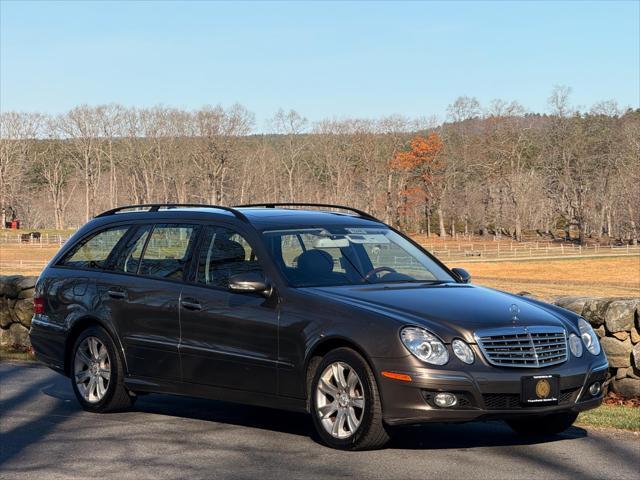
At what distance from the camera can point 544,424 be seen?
7.92 m

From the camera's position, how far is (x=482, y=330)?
7.02 m

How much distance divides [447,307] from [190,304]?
2192mm

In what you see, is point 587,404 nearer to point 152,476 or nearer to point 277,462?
point 277,462

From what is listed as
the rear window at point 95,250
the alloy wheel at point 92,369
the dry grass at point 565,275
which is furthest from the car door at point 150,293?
the dry grass at point 565,275

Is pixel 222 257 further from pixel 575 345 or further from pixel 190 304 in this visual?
pixel 575 345

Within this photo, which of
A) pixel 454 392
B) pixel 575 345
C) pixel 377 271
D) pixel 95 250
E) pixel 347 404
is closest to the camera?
pixel 454 392

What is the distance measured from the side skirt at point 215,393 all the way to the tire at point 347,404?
257 mm

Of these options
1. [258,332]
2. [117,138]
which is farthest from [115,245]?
[117,138]

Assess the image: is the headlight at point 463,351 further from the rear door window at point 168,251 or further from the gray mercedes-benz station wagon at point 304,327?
the rear door window at point 168,251

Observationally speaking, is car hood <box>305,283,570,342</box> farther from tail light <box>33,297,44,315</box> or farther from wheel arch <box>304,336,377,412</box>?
tail light <box>33,297,44,315</box>

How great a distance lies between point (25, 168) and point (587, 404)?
394 feet

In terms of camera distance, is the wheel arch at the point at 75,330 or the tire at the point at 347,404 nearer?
the tire at the point at 347,404

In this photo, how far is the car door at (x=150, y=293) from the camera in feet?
28.3

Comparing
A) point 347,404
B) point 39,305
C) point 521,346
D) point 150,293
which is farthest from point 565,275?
point 347,404
